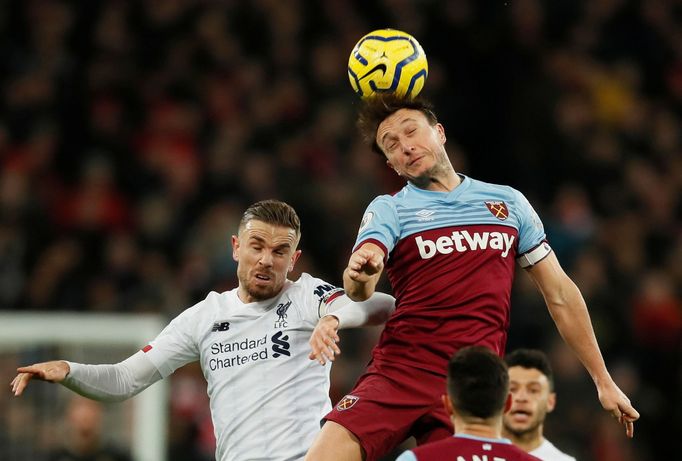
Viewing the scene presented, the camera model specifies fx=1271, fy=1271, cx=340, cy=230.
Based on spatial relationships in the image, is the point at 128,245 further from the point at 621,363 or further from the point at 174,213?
the point at 621,363

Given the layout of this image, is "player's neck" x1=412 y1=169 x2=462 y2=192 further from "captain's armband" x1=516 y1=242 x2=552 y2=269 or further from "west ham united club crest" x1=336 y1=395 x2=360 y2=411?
"west ham united club crest" x1=336 y1=395 x2=360 y2=411

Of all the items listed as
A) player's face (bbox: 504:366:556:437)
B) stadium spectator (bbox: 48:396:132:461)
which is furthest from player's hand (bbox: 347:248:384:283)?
stadium spectator (bbox: 48:396:132:461)

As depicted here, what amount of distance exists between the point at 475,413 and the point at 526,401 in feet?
8.28

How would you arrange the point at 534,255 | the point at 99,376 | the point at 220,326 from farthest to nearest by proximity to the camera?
the point at 220,326 → the point at 99,376 → the point at 534,255

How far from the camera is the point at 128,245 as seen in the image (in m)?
11.0

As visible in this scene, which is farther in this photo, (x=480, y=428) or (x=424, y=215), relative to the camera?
(x=424, y=215)

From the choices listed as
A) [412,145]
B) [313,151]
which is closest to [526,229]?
[412,145]

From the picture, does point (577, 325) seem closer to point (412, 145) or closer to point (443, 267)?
point (443, 267)

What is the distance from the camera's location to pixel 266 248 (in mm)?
5758

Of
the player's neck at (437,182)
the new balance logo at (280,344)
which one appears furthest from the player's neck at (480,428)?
the new balance logo at (280,344)

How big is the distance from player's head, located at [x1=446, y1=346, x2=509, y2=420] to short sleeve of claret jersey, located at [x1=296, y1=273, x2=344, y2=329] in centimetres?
113

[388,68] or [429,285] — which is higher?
[388,68]

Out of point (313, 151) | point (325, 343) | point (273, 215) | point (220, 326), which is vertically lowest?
point (325, 343)

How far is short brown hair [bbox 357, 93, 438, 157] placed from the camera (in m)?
5.61
